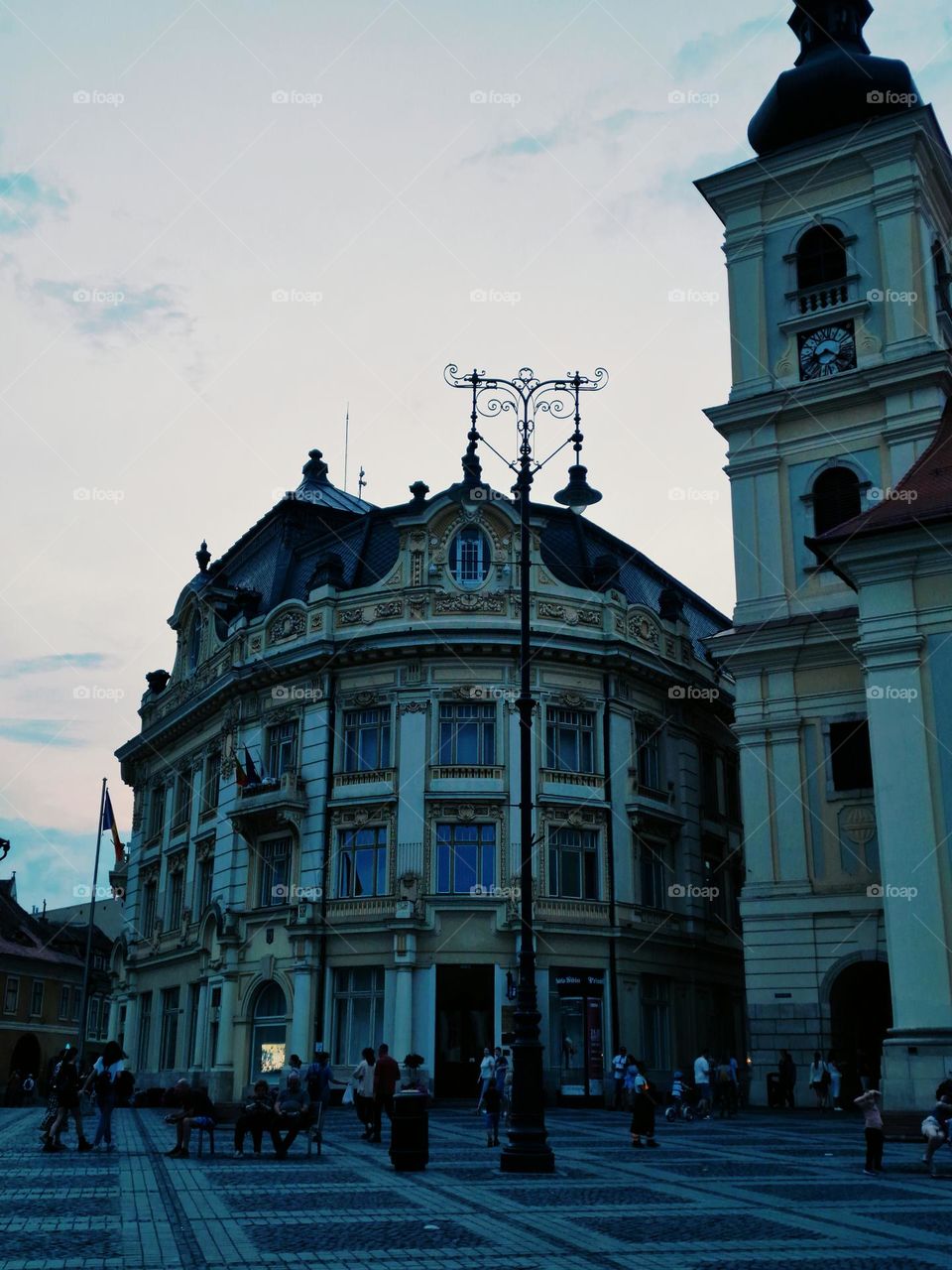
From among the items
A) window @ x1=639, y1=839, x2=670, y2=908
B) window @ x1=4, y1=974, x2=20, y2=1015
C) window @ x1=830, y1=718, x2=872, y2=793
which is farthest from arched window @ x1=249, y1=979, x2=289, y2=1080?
window @ x1=4, y1=974, x2=20, y2=1015

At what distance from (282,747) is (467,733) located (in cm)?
682

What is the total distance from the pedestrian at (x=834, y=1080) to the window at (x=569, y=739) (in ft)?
39.0

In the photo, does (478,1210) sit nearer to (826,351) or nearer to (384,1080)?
(384,1080)

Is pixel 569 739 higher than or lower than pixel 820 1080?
higher

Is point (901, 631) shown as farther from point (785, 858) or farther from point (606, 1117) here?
point (606, 1117)

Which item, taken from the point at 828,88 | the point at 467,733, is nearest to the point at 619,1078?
the point at 467,733

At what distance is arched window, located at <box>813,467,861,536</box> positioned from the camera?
3544 centimetres

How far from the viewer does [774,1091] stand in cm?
3222

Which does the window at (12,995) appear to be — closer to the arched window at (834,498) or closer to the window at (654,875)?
the window at (654,875)

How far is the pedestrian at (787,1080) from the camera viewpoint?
31.8m

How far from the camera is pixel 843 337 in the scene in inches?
1436

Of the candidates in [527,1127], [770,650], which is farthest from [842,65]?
[527,1127]

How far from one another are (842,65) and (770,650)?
56.9ft

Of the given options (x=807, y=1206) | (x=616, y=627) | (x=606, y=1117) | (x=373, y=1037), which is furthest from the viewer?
(x=616, y=627)
